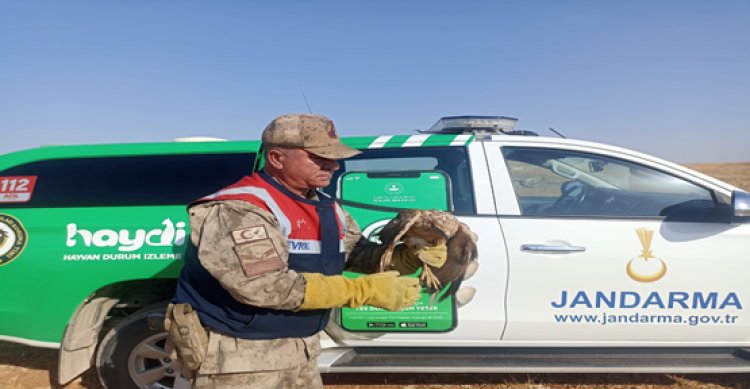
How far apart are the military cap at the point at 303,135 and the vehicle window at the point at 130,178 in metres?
1.24

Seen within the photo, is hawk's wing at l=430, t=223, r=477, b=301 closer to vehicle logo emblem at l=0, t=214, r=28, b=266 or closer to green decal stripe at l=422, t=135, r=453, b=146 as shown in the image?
green decal stripe at l=422, t=135, r=453, b=146

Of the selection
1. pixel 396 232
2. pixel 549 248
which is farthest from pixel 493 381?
pixel 396 232

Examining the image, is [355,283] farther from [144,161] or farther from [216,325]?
[144,161]

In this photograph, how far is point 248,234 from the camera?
4.21ft

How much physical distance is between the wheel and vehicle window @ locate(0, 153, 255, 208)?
0.66m

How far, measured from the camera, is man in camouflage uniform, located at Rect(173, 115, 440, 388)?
1281 millimetres

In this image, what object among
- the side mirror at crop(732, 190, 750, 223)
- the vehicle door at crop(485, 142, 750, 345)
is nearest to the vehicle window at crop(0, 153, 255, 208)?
the vehicle door at crop(485, 142, 750, 345)

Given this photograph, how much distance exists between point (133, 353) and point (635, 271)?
9.63 feet

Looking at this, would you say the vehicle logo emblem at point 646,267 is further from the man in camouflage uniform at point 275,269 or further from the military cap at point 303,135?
the military cap at point 303,135

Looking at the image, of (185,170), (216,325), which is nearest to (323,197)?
(216,325)

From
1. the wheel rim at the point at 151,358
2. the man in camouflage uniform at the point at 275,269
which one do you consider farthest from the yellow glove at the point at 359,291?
the wheel rim at the point at 151,358

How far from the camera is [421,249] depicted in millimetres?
1842

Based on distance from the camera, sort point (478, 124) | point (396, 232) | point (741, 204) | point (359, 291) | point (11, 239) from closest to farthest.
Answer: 1. point (359, 291)
2. point (396, 232)
3. point (741, 204)
4. point (11, 239)
5. point (478, 124)

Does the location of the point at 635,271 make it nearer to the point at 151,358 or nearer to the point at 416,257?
the point at 416,257
